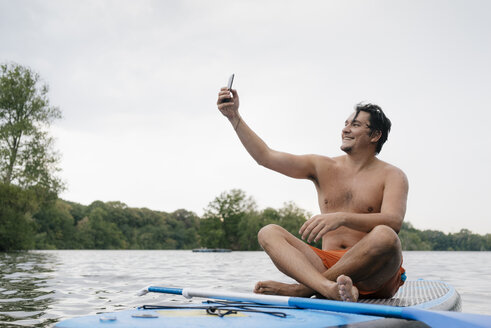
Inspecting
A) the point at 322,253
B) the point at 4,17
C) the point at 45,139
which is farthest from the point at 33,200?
the point at 322,253

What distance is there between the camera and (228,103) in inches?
138

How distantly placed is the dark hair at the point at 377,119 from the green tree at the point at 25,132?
22.9 m

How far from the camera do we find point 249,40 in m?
18.4

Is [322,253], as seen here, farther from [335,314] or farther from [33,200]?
[33,200]

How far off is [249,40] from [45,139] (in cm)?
1299

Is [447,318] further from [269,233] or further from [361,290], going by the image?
[269,233]

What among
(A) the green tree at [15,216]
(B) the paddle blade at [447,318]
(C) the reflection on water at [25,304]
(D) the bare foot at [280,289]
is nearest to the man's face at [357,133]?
(D) the bare foot at [280,289]

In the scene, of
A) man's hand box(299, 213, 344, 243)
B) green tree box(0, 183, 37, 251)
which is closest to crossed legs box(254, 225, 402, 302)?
man's hand box(299, 213, 344, 243)

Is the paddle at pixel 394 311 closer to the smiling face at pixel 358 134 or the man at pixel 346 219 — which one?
the man at pixel 346 219

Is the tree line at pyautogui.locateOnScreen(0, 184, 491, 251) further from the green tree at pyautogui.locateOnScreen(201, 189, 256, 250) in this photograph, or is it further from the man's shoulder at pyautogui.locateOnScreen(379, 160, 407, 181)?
the man's shoulder at pyautogui.locateOnScreen(379, 160, 407, 181)

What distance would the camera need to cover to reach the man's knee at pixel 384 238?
2859 millimetres

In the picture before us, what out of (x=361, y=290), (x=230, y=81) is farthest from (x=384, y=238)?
(x=230, y=81)

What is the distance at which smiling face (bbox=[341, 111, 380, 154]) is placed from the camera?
3.55 metres

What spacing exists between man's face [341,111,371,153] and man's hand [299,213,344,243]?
2.90 ft
